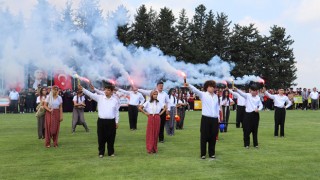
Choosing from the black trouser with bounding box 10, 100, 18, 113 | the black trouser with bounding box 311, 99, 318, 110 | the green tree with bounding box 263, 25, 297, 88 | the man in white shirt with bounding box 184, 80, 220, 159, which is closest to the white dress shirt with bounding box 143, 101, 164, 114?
the man in white shirt with bounding box 184, 80, 220, 159

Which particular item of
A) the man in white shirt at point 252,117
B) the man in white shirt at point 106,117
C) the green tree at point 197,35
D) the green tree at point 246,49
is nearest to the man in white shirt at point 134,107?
the man in white shirt at point 252,117

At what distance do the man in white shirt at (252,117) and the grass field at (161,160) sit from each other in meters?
0.50

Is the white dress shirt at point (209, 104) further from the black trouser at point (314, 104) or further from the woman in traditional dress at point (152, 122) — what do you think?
the black trouser at point (314, 104)

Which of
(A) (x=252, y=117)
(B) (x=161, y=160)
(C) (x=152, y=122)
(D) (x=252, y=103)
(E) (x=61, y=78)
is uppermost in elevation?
(E) (x=61, y=78)

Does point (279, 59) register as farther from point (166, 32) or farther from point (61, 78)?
point (61, 78)

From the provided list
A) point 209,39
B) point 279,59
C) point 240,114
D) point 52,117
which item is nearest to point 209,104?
point 52,117

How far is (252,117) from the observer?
541 inches

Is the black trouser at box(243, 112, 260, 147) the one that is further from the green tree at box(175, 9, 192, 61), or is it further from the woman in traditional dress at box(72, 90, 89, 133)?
the green tree at box(175, 9, 192, 61)

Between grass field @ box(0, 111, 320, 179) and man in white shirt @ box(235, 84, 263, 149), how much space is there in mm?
505

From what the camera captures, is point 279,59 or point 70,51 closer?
point 70,51

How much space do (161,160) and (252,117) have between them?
4.17 meters

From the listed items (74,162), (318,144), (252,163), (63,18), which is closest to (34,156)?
(74,162)

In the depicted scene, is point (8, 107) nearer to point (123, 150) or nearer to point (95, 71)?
point (95, 71)

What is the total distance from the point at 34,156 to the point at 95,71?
9.26 meters
